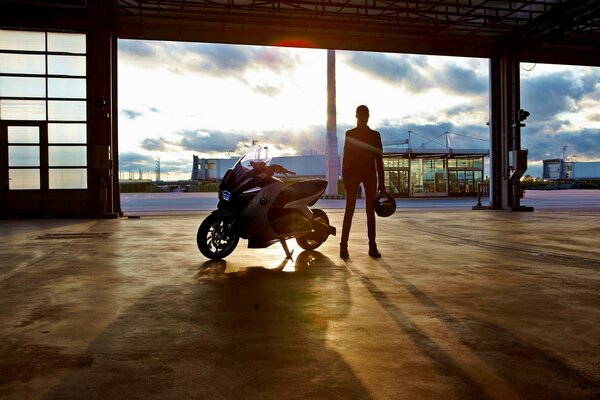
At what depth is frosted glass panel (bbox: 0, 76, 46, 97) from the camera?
46.8 ft

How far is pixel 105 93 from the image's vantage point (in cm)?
1432

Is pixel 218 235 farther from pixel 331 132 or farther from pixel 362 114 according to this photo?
pixel 331 132

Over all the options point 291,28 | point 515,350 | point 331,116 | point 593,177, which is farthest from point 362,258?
point 593,177

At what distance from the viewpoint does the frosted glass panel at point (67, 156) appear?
574 inches

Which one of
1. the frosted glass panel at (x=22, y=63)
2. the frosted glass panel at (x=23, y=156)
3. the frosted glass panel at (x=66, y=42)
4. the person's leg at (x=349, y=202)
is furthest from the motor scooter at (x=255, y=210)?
the frosted glass panel at (x=22, y=63)

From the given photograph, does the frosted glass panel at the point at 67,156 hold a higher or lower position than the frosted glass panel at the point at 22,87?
lower

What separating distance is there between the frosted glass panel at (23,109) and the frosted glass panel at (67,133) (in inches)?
18.3

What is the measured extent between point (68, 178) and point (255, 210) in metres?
10.7

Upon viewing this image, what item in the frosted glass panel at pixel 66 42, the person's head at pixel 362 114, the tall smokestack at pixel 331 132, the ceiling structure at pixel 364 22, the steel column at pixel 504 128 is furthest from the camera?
the tall smokestack at pixel 331 132

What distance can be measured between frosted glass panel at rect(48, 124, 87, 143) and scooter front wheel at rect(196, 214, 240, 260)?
1010cm

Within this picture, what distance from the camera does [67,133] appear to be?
48.1 ft

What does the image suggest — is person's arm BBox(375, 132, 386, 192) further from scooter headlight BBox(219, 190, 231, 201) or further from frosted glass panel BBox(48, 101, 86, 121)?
frosted glass panel BBox(48, 101, 86, 121)

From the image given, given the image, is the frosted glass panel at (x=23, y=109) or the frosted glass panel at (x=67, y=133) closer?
the frosted glass panel at (x=23, y=109)

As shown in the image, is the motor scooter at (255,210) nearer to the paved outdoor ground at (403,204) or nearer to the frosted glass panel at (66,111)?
the frosted glass panel at (66,111)
